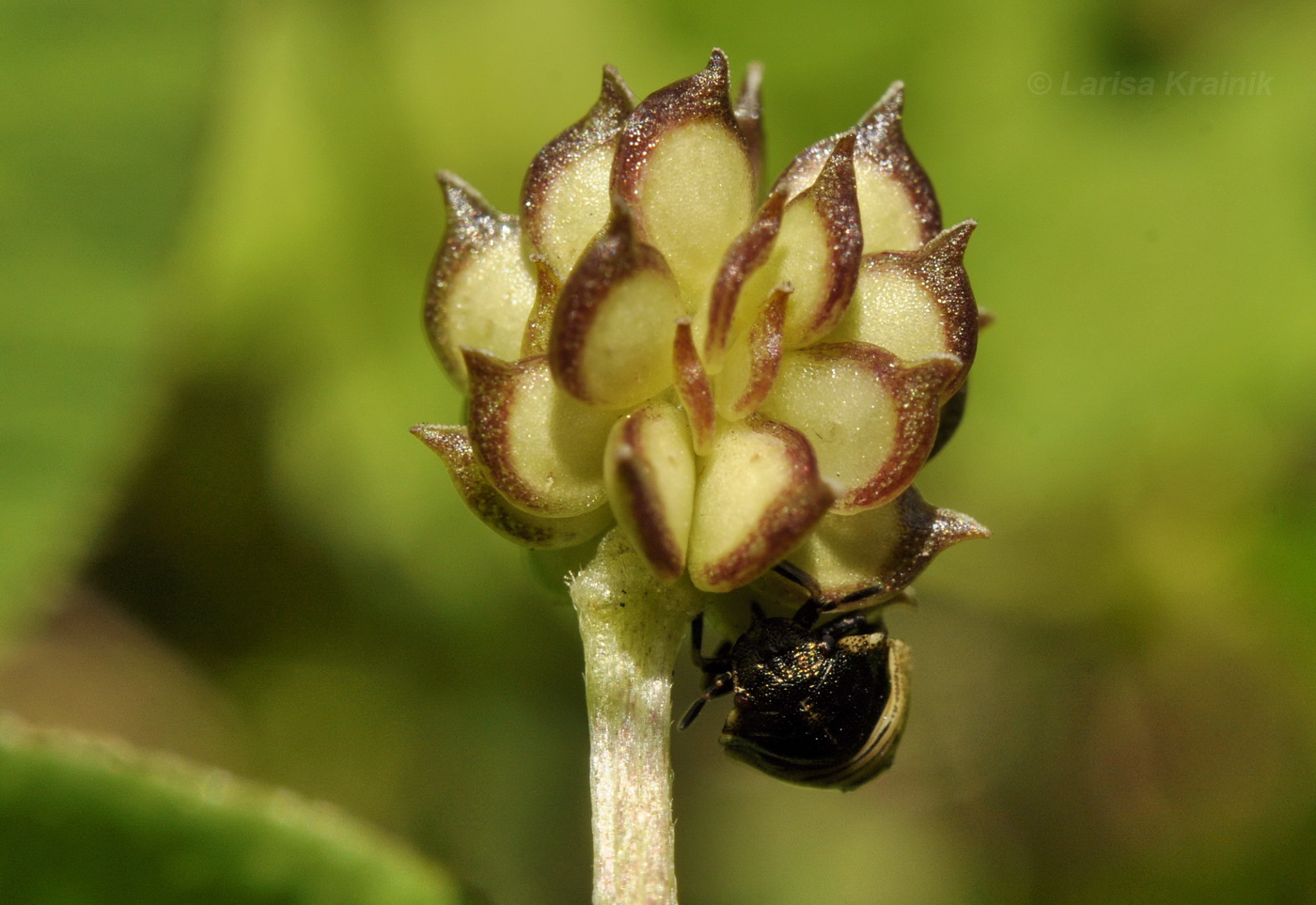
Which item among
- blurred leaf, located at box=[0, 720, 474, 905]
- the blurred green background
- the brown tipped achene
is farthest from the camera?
the blurred green background

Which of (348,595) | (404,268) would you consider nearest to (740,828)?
(348,595)

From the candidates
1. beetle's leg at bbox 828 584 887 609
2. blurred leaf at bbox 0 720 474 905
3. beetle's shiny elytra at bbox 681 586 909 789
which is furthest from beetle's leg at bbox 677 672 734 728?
blurred leaf at bbox 0 720 474 905

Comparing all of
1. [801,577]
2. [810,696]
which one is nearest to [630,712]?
[801,577]

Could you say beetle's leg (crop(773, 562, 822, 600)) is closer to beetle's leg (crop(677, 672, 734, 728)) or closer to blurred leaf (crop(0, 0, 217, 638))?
beetle's leg (crop(677, 672, 734, 728))

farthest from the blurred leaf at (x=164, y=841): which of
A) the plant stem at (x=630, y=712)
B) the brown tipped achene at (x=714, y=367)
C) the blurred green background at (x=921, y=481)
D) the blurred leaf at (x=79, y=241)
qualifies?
the blurred green background at (x=921, y=481)

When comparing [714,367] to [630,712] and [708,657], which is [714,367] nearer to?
[630,712]

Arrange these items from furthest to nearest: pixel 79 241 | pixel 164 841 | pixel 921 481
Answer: pixel 921 481
pixel 79 241
pixel 164 841
